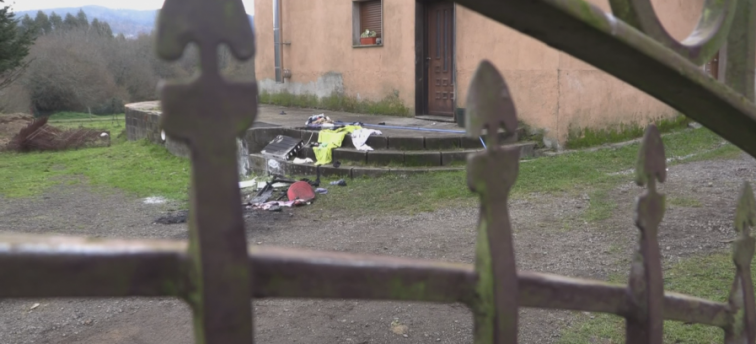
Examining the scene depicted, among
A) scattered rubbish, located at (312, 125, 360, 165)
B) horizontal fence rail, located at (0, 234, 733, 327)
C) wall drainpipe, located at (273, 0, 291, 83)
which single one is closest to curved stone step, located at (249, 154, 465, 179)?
scattered rubbish, located at (312, 125, 360, 165)

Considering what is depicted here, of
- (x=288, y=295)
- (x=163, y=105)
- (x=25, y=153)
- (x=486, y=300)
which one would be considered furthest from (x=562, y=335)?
(x=25, y=153)

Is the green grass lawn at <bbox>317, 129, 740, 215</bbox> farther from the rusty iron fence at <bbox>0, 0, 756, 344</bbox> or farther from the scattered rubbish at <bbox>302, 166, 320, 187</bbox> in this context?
the rusty iron fence at <bbox>0, 0, 756, 344</bbox>

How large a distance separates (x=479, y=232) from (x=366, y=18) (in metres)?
13.1

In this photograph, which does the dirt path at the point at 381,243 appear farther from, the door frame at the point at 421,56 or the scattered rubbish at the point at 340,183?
the door frame at the point at 421,56

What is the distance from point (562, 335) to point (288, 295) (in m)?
3.25

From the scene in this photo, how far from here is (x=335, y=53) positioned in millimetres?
14539

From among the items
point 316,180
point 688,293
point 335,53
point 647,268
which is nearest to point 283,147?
point 316,180

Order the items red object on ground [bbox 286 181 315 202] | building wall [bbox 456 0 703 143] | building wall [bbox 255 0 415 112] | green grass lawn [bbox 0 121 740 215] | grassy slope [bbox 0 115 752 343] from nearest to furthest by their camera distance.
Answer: grassy slope [bbox 0 115 752 343], green grass lawn [bbox 0 121 740 215], red object on ground [bbox 286 181 315 202], building wall [bbox 456 0 703 143], building wall [bbox 255 0 415 112]

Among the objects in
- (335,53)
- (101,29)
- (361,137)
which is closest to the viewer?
(361,137)

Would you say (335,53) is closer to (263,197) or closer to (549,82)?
(549,82)

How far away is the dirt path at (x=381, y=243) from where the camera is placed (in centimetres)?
422

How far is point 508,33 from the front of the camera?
1056 centimetres

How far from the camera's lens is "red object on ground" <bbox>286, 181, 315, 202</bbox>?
820 centimetres

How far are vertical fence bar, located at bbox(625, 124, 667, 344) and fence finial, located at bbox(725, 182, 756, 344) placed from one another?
51 cm
